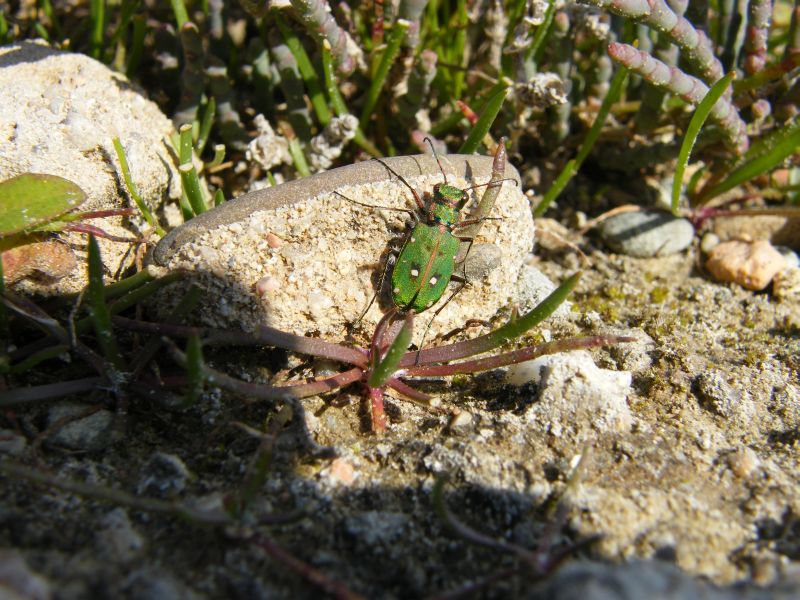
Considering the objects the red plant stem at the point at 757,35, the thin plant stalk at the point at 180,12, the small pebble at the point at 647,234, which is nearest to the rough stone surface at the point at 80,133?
the thin plant stalk at the point at 180,12

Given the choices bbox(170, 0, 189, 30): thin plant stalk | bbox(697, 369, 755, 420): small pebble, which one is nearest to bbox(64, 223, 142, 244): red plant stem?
bbox(170, 0, 189, 30): thin plant stalk

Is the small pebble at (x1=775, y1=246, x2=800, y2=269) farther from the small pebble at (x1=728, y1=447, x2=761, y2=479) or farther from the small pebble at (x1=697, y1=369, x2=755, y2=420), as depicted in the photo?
the small pebble at (x1=728, y1=447, x2=761, y2=479)

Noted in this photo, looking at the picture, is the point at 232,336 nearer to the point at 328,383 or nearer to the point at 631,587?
the point at 328,383

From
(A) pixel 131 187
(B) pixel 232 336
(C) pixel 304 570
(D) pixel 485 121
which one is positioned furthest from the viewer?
(D) pixel 485 121

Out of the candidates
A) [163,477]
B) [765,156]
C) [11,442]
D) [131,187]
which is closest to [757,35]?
[765,156]

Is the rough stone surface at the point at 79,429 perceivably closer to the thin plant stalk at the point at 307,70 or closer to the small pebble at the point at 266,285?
the small pebble at the point at 266,285

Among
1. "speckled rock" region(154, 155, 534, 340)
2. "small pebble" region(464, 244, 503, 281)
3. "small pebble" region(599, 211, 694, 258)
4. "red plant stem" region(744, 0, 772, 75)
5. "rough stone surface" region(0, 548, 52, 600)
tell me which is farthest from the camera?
"small pebble" region(599, 211, 694, 258)
